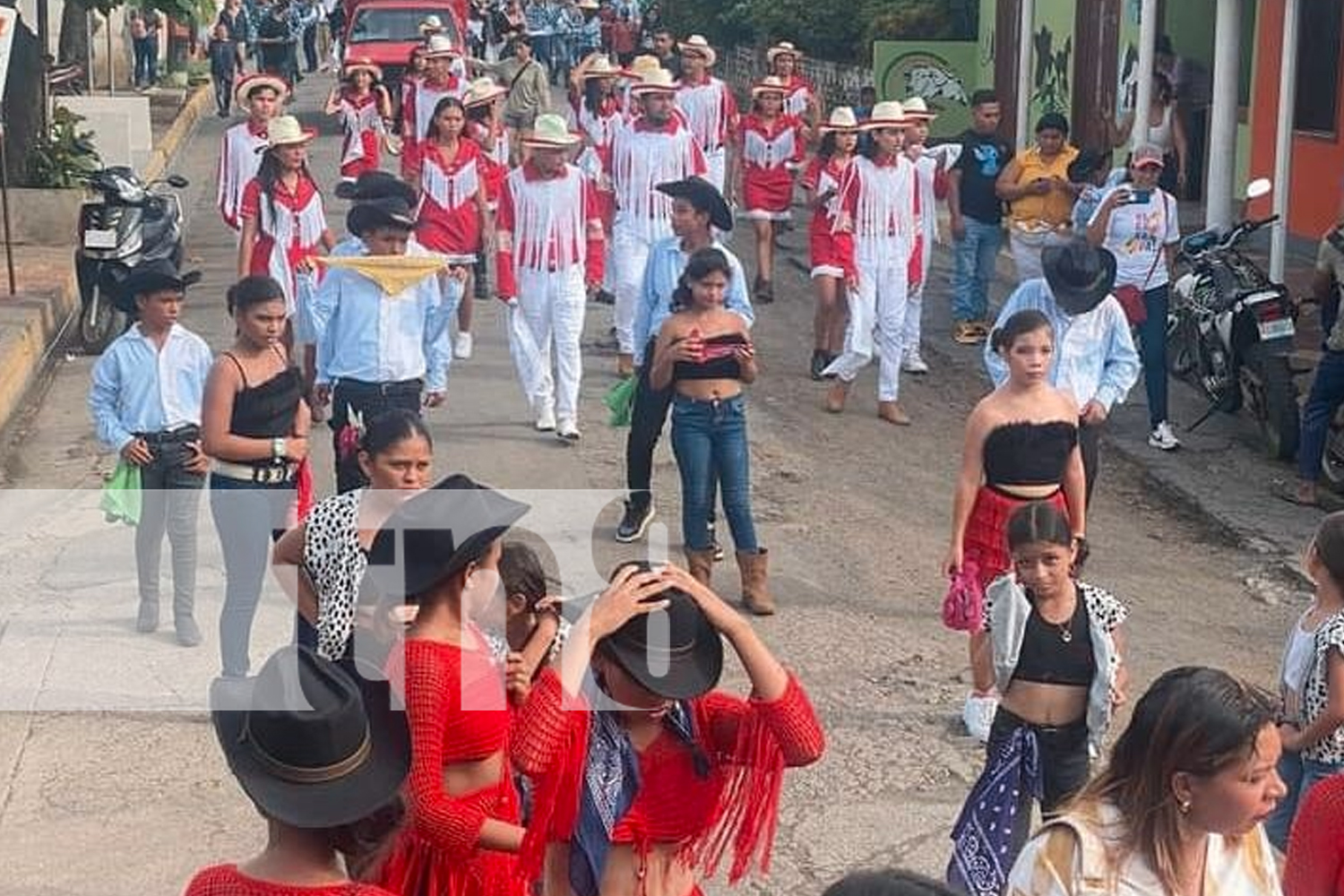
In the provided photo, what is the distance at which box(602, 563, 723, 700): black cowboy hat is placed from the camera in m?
4.75

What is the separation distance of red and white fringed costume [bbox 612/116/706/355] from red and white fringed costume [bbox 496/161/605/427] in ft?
5.52

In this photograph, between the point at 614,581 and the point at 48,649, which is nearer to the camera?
the point at 614,581

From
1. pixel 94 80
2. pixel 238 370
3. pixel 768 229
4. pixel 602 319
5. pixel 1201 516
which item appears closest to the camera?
pixel 238 370

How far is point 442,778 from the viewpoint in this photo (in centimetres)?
499

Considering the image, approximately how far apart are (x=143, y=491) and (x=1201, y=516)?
5694 mm

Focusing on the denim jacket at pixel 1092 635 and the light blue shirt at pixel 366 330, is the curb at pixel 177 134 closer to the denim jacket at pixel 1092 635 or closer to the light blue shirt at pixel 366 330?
the light blue shirt at pixel 366 330

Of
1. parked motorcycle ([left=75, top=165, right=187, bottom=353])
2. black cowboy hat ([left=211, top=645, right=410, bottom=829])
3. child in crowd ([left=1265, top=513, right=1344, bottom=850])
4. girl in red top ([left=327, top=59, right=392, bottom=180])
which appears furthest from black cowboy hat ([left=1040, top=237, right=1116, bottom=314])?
girl in red top ([left=327, top=59, right=392, bottom=180])

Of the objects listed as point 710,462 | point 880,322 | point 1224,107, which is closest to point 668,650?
point 710,462

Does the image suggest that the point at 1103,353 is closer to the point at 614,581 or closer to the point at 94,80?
the point at 614,581

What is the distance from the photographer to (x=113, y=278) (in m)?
15.4

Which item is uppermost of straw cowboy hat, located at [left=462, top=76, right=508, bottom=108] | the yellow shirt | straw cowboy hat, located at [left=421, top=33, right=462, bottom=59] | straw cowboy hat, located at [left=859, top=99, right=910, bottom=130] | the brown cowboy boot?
straw cowboy hat, located at [left=421, top=33, right=462, bottom=59]

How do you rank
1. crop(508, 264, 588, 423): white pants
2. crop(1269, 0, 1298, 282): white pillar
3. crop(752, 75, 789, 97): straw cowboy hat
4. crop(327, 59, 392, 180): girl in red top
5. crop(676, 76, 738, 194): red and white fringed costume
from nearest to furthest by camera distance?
crop(508, 264, 588, 423): white pants
crop(1269, 0, 1298, 282): white pillar
crop(676, 76, 738, 194): red and white fringed costume
crop(752, 75, 789, 97): straw cowboy hat
crop(327, 59, 392, 180): girl in red top

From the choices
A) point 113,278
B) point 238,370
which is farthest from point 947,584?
point 113,278

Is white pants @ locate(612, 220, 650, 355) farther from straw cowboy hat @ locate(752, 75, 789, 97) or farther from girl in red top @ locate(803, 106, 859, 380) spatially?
straw cowboy hat @ locate(752, 75, 789, 97)
